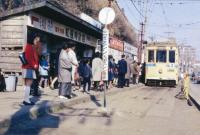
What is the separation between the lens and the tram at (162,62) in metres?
35.3

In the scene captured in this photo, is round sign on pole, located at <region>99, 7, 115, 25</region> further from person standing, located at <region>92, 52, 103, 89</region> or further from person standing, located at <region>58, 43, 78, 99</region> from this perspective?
person standing, located at <region>92, 52, 103, 89</region>

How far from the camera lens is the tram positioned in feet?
116

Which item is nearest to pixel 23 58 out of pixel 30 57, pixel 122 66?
pixel 30 57

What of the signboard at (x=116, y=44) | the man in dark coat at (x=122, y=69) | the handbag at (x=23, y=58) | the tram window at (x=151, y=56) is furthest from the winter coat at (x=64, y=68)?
the signboard at (x=116, y=44)

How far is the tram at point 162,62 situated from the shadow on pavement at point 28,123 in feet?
78.3

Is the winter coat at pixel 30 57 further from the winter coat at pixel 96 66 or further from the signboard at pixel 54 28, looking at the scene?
the winter coat at pixel 96 66

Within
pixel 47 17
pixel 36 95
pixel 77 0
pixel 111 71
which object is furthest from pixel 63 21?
pixel 77 0

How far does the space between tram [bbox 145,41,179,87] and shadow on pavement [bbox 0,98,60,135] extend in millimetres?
23873

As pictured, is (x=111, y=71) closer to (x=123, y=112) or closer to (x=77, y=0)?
(x=123, y=112)

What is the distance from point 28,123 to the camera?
1075 cm

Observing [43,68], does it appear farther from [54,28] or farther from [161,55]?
[161,55]

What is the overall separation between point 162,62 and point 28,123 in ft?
84.0

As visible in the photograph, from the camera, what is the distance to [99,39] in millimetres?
34719

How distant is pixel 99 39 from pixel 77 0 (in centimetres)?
938
